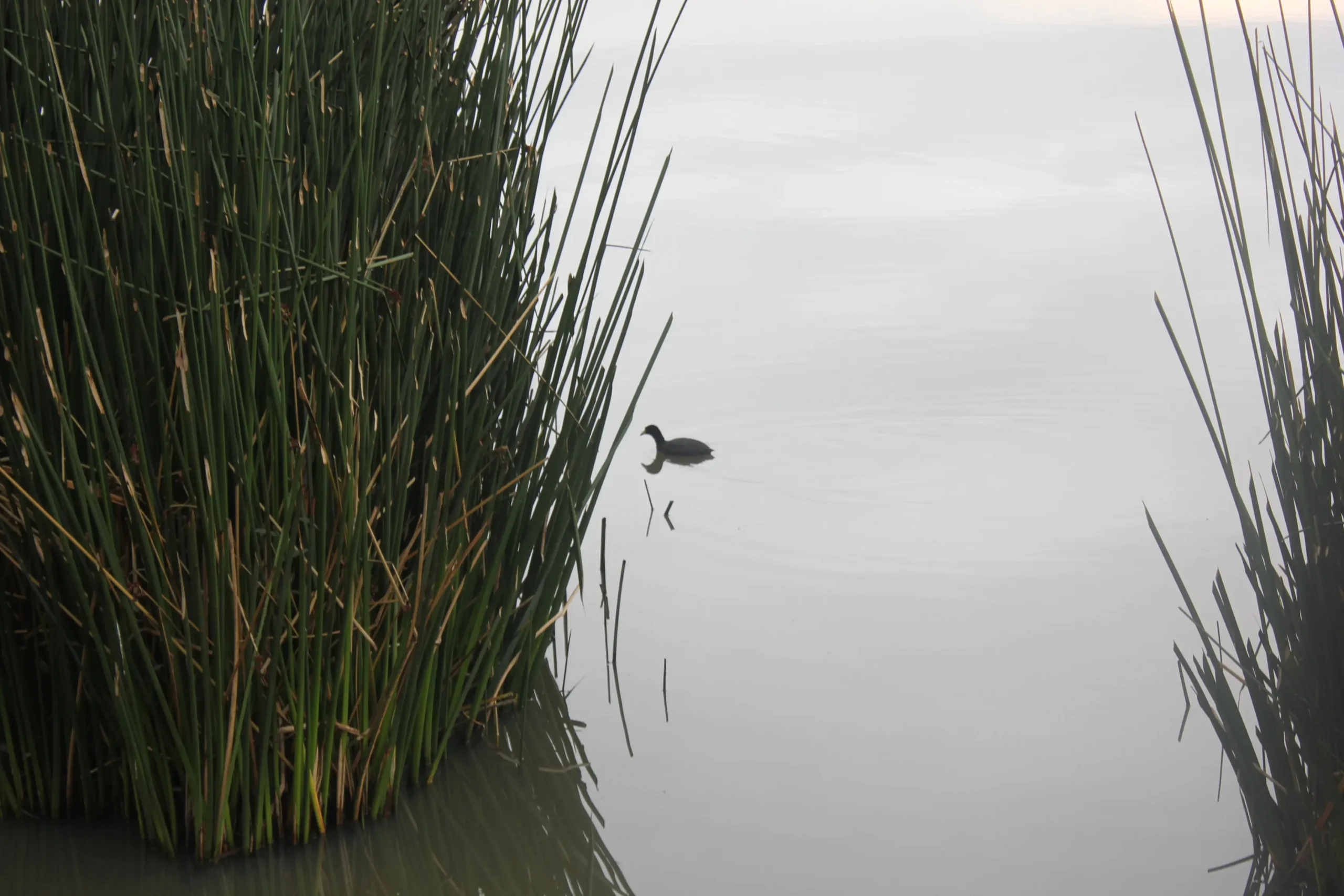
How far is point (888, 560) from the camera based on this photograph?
8.80 feet

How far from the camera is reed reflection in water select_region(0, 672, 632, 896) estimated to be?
162cm

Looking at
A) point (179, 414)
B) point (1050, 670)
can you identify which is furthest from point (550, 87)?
point (1050, 670)

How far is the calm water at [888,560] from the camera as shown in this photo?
1773mm

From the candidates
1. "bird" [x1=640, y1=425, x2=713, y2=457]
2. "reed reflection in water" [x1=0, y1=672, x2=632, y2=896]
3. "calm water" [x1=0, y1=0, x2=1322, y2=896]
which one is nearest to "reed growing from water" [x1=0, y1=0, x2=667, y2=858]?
"reed reflection in water" [x1=0, y1=672, x2=632, y2=896]

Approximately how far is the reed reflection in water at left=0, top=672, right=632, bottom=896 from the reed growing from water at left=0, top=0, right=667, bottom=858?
33mm

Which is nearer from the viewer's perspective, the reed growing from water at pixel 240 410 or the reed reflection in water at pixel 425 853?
the reed growing from water at pixel 240 410

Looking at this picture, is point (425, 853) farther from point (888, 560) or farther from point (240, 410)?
point (888, 560)

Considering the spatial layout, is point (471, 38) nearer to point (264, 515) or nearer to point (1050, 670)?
point (264, 515)

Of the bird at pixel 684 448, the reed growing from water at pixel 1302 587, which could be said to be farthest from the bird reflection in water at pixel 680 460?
the reed growing from water at pixel 1302 587

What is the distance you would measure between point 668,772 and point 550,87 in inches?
37.0

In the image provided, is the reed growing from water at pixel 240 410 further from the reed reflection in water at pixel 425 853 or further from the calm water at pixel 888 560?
the calm water at pixel 888 560

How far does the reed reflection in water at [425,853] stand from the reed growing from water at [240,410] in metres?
0.03

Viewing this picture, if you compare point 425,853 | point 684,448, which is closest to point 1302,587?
point 425,853

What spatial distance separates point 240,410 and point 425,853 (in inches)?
23.3
